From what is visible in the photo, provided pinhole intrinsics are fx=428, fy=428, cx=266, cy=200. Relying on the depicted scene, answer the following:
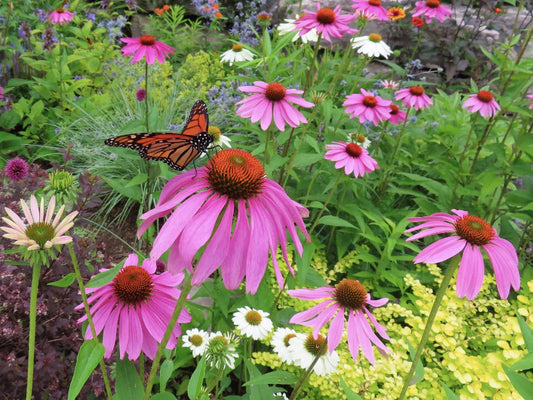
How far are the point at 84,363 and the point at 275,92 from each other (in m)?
1.27

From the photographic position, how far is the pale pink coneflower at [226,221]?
2.29 feet

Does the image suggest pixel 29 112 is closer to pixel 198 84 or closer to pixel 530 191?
pixel 198 84

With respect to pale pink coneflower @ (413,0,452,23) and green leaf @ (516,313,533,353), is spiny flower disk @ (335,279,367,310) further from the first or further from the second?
pale pink coneflower @ (413,0,452,23)

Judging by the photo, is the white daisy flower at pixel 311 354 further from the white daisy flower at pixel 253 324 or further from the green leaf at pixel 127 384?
the green leaf at pixel 127 384

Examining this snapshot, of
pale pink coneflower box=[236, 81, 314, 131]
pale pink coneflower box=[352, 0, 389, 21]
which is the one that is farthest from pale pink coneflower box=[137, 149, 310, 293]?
pale pink coneflower box=[352, 0, 389, 21]

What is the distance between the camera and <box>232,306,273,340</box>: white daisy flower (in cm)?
149

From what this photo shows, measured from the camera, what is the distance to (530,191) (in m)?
2.40

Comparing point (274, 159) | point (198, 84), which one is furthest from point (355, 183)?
point (198, 84)

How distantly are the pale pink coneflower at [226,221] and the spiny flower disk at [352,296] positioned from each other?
1.09 feet

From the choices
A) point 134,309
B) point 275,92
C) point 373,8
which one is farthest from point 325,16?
point 134,309

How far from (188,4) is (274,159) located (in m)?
6.23

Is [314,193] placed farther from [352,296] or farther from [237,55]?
[352,296]

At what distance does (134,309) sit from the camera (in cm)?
91

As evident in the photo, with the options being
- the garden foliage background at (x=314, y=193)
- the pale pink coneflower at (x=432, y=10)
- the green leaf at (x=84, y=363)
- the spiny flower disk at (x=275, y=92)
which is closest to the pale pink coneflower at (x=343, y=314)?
the garden foliage background at (x=314, y=193)
